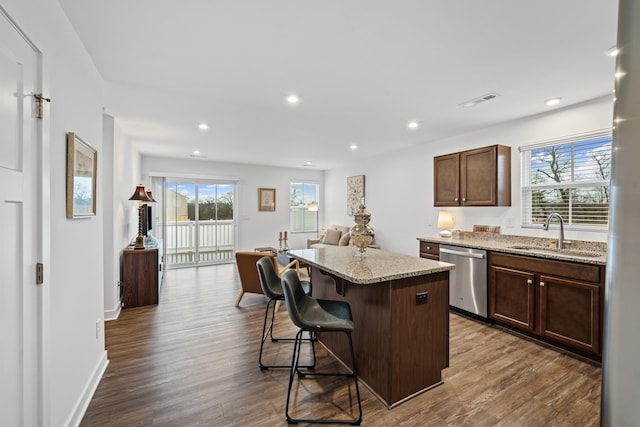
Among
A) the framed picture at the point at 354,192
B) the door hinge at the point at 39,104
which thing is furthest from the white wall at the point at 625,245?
the framed picture at the point at 354,192

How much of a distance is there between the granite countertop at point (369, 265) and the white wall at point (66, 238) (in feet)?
5.21

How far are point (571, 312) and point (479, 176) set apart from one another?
Result: 5.98 ft

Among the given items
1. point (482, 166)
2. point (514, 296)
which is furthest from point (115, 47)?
point (514, 296)

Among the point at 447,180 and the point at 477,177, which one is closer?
the point at 477,177

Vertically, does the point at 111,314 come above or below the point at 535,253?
below

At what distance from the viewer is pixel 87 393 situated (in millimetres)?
2104

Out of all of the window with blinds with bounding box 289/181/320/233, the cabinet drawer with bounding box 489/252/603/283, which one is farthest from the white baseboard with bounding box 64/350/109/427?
the window with blinds with bounding box 289/181/320/233

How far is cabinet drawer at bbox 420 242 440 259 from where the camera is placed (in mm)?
4004

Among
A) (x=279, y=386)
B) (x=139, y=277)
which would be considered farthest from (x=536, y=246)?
(x=139, y=277)

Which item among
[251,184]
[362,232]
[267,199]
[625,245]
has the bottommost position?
[362,232]

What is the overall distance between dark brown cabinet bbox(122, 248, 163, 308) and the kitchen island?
2785mm

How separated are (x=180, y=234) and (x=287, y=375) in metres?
5.22

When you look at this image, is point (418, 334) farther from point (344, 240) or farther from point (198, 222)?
point (198, 222)

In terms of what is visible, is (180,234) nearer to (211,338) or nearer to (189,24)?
(211,338)
